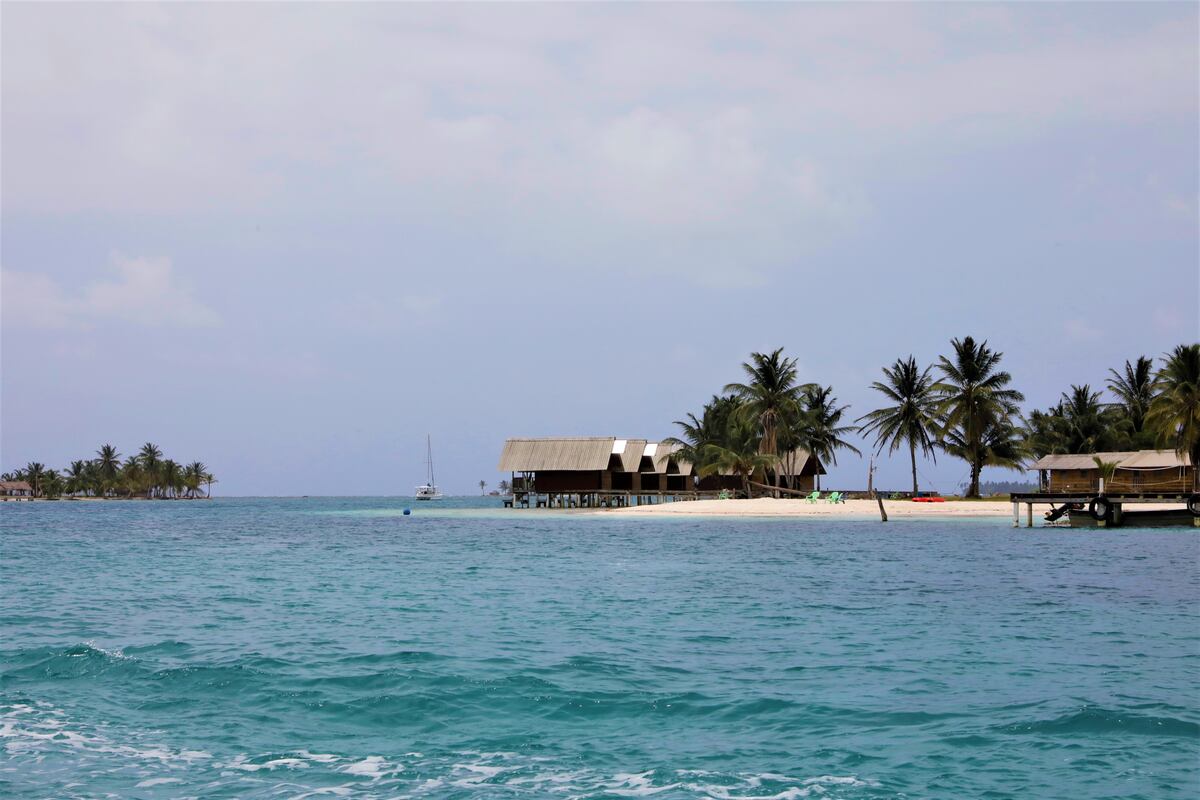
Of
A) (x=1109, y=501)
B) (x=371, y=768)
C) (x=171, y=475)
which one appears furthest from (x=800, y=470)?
(x=171, y=475)

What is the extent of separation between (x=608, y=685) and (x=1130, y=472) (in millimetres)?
48789

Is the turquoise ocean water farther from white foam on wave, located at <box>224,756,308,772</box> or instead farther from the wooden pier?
the wooden pier

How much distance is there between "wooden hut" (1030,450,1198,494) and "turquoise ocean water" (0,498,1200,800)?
29.6 meters

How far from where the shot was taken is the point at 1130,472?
5250 centimetres

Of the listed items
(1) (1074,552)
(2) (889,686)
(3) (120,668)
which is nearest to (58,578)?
(3) (120,668)

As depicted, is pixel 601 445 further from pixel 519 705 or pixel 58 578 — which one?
pixel 519 705

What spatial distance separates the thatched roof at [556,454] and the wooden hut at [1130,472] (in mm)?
28955

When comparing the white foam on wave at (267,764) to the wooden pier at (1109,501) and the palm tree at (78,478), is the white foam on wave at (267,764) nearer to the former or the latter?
the wooden pier at (1109,501)

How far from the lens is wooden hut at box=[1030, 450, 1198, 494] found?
50.3m

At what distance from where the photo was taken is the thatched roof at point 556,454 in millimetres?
73000

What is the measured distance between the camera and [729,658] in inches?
505

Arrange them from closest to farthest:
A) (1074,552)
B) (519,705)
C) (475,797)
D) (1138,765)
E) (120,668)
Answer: (475,797) < (1138,765) < (519,705) < (120,668) < (1074,552)

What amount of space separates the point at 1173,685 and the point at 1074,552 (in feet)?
68.8

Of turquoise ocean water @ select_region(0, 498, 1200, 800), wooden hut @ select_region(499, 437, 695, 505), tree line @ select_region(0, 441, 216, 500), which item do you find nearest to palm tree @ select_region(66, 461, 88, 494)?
tree line @ select_region(0, 441, 216, 500)
